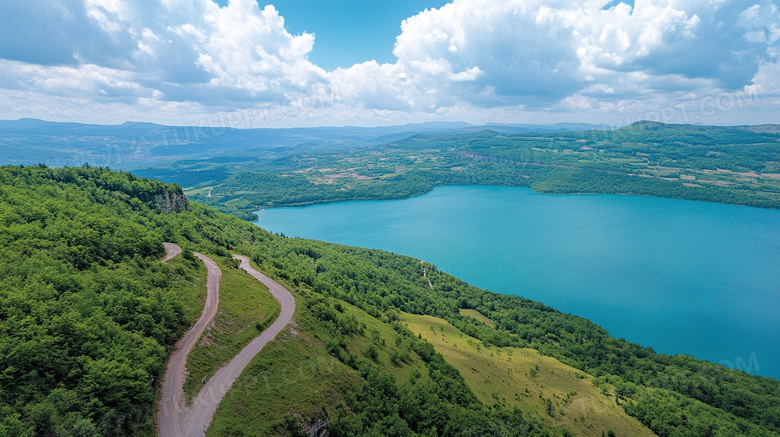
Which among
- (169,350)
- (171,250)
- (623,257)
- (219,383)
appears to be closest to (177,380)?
(219,383)

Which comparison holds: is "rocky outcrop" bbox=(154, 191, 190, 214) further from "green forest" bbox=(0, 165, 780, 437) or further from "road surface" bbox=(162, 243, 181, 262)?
"road surface" bbox=(162, 243, 181, 262)

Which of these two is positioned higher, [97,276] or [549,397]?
[97,276]

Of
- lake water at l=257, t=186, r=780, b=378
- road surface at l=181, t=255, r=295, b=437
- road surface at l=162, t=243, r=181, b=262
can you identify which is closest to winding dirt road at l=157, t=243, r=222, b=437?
road surface at l=181, t=255, r=295, b=437

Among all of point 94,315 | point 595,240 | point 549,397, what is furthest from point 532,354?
point 595,240

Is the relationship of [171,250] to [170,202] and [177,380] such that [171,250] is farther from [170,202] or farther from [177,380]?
[170,202]

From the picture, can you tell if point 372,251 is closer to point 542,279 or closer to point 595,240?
point 542,279

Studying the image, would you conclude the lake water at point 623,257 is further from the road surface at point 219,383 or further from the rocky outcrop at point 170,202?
the road surface at point 219,383
